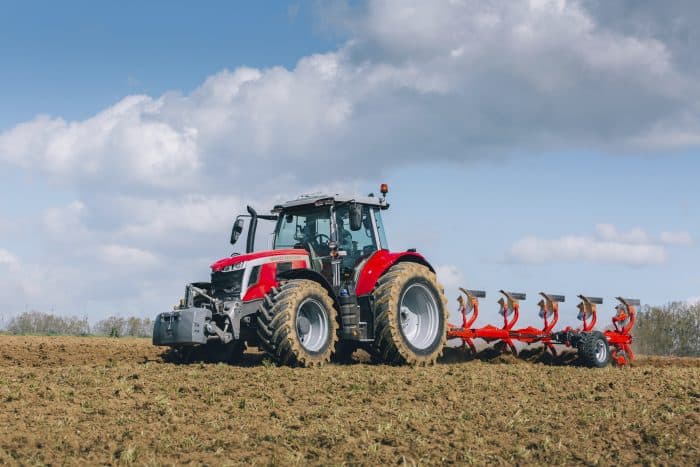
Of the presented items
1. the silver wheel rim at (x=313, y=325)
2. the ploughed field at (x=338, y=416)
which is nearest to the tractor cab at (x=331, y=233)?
the silver wheel rim at (x=313, y=325)

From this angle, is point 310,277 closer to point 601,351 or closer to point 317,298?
point 317,298

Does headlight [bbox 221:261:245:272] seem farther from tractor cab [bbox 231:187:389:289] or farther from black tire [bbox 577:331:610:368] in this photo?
black tire [bbox 577:331:610:368]

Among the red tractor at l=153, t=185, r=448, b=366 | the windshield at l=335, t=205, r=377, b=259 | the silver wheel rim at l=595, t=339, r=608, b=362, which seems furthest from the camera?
the silver wheel rim at l=595, t=339, r=608, b=362

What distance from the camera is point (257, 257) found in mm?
11438

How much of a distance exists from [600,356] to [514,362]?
1.51 metres

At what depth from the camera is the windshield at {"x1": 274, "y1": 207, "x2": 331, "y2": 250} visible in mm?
12180

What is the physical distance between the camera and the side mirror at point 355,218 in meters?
11.3

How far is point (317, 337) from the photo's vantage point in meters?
11.1

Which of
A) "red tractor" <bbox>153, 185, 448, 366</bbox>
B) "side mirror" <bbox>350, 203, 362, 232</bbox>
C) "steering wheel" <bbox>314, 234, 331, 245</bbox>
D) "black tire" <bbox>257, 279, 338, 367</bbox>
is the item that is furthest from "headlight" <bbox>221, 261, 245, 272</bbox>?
"side mirror" <bbox>350, 203, 362, 232</bbox>

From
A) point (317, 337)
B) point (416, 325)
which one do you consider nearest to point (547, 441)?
point (317, 337)

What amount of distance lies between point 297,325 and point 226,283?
1458 mm

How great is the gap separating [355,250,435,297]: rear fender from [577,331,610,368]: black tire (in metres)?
3.52

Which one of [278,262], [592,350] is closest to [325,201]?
[278,262]

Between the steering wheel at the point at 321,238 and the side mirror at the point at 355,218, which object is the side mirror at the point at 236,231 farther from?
the side mirror at the point at 355,218
